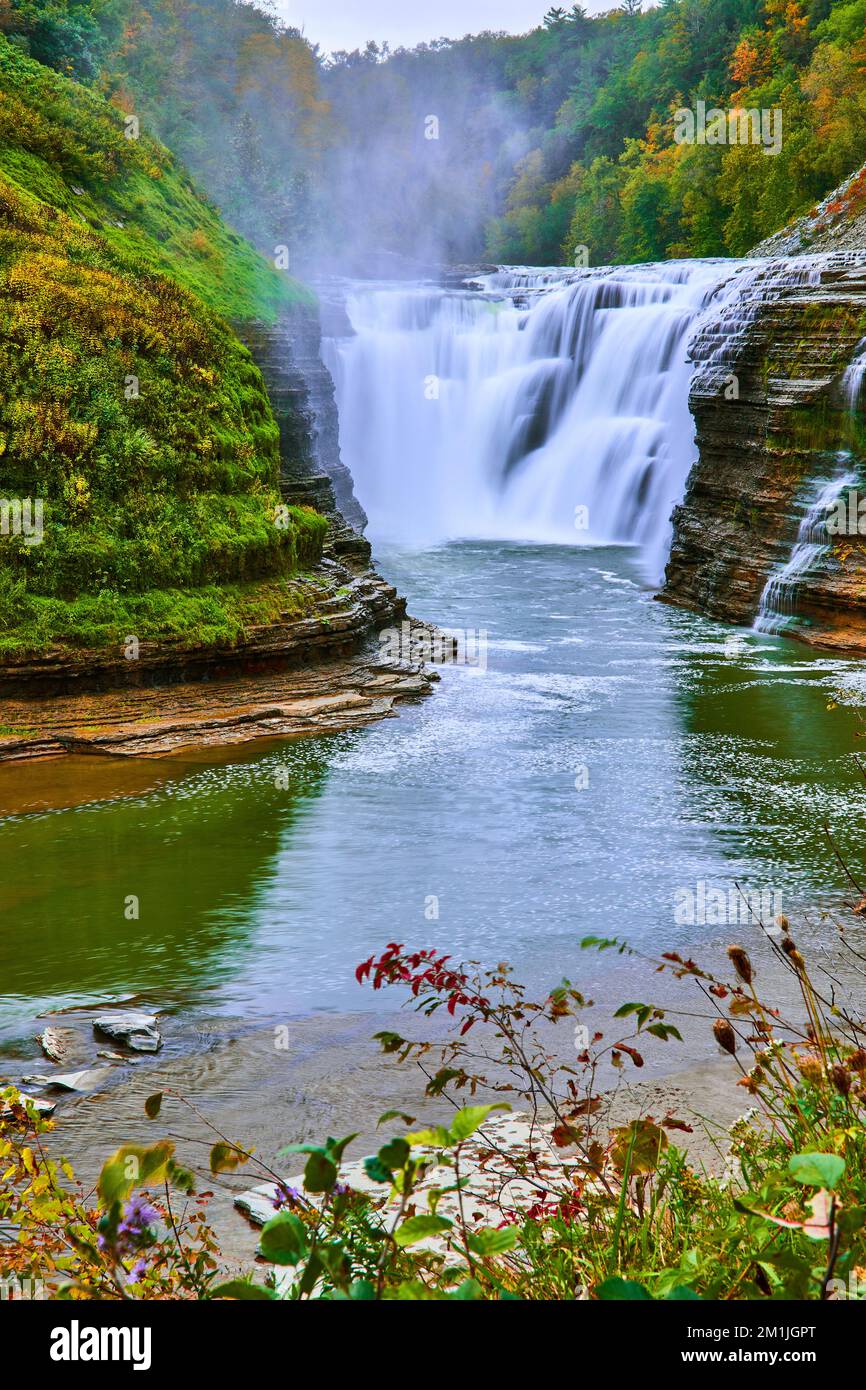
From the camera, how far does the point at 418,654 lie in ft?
52.1

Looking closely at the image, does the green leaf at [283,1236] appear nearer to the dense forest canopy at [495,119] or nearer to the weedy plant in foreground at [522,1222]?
the weedy plant in foreground at [522,1222]

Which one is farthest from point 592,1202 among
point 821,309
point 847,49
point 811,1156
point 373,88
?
point 373,88

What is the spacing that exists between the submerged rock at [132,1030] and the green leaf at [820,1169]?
4902 millimetres

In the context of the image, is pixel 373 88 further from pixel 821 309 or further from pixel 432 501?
pixel 821 309

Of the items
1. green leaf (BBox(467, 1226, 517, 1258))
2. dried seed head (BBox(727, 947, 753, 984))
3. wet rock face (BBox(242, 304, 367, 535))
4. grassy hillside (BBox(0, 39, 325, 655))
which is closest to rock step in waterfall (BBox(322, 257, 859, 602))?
wet rock face (BBox(242, 304, 367, 535))

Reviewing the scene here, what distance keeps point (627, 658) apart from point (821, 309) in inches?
285

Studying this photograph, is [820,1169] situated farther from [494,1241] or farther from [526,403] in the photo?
[526,403]

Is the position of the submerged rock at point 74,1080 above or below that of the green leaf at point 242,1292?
below

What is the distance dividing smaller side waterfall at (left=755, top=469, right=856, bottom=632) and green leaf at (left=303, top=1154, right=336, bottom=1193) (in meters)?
17.1

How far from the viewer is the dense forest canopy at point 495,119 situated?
109ft

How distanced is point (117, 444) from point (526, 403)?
18.4 metres

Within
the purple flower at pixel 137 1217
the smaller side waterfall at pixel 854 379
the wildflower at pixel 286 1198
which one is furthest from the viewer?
the smaller side waterfall at pixel 854 379

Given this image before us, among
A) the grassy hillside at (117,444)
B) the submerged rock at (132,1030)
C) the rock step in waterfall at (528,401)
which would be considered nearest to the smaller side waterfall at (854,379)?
the rock step in waterfall at (528,401)

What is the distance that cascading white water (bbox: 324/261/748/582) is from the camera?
26.5 meters
